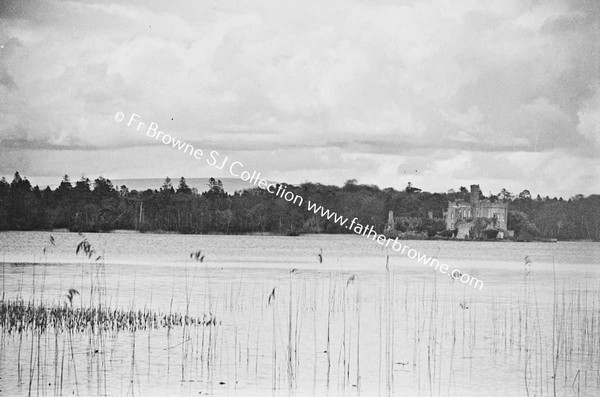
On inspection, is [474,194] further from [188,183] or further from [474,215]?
[188,183]

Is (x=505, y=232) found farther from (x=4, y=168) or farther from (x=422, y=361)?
(x=422, y=361)

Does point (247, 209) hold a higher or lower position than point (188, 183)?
lower

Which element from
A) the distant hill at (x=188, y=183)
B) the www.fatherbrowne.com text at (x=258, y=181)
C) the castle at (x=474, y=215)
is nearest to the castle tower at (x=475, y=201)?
the castle at (x=474, y=215)

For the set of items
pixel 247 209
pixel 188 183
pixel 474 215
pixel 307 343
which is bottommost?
pixel 307 343

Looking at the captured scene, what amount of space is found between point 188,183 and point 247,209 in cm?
829


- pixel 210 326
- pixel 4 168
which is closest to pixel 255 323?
pixel 210 326

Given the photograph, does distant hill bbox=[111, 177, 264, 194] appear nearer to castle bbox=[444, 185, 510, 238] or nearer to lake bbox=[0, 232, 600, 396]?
castle bbox=[444, 185, 510, 238]

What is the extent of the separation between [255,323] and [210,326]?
0.96 m

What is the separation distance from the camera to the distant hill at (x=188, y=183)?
3809cm

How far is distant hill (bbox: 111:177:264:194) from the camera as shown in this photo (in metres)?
38.1

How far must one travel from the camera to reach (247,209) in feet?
166

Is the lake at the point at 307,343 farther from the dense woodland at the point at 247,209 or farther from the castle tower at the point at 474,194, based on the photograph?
the castle tower at the point at 474,194

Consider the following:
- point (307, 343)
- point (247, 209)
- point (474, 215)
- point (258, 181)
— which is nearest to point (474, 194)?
point (474, 215)

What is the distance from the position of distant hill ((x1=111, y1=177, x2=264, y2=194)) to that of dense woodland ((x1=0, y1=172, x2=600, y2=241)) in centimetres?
44
